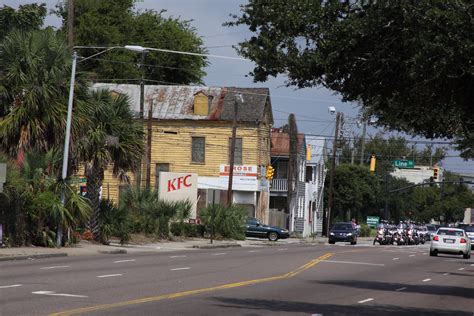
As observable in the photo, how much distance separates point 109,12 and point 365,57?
6511cm

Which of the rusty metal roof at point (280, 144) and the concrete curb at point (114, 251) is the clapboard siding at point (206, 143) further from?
the concrete curb at point (114, 251)

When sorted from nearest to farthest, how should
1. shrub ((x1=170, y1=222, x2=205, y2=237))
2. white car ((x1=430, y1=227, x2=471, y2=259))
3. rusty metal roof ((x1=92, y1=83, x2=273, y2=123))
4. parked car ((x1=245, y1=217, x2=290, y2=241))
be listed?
white car ((x1=430, y1=227, x2=471, y2=259)), shrub ((x1=170, y1=222, x2=205, y2=237)), parked car ((x1=245, y1=217, x2=290, y2=241)), rusty metal roof ((x1=92, y1=83, x2=273, y2=123))

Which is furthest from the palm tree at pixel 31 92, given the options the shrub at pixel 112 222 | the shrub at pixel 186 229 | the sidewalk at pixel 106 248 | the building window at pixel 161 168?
the building window at pixel 161 168

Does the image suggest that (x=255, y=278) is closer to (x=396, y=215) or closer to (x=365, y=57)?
(x=365, y=57)

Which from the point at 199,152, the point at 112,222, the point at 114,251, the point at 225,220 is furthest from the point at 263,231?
the point at 114,251

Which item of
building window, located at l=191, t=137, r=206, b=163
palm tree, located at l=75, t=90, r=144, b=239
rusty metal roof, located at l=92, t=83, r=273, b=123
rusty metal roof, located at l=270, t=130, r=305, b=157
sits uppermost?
rusty metal roof, located at l=92, t=83, r=273, b=123

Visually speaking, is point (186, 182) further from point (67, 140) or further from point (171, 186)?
point (67, 140)

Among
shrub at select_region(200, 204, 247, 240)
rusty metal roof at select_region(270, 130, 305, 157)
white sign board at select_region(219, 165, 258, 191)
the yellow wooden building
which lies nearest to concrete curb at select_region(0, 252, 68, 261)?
Answer: shrub at select_region(200, 204, 247, 240)

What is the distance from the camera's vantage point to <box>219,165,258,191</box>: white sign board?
68125 mm

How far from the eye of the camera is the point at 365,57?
16.7m

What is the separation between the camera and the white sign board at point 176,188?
5212cm

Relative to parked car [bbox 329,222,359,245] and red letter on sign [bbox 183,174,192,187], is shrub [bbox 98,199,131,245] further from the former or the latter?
parked car [bbox 329,222,359,245]

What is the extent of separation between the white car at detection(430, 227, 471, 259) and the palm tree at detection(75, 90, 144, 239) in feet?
52.6

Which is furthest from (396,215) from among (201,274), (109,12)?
(201,274)
